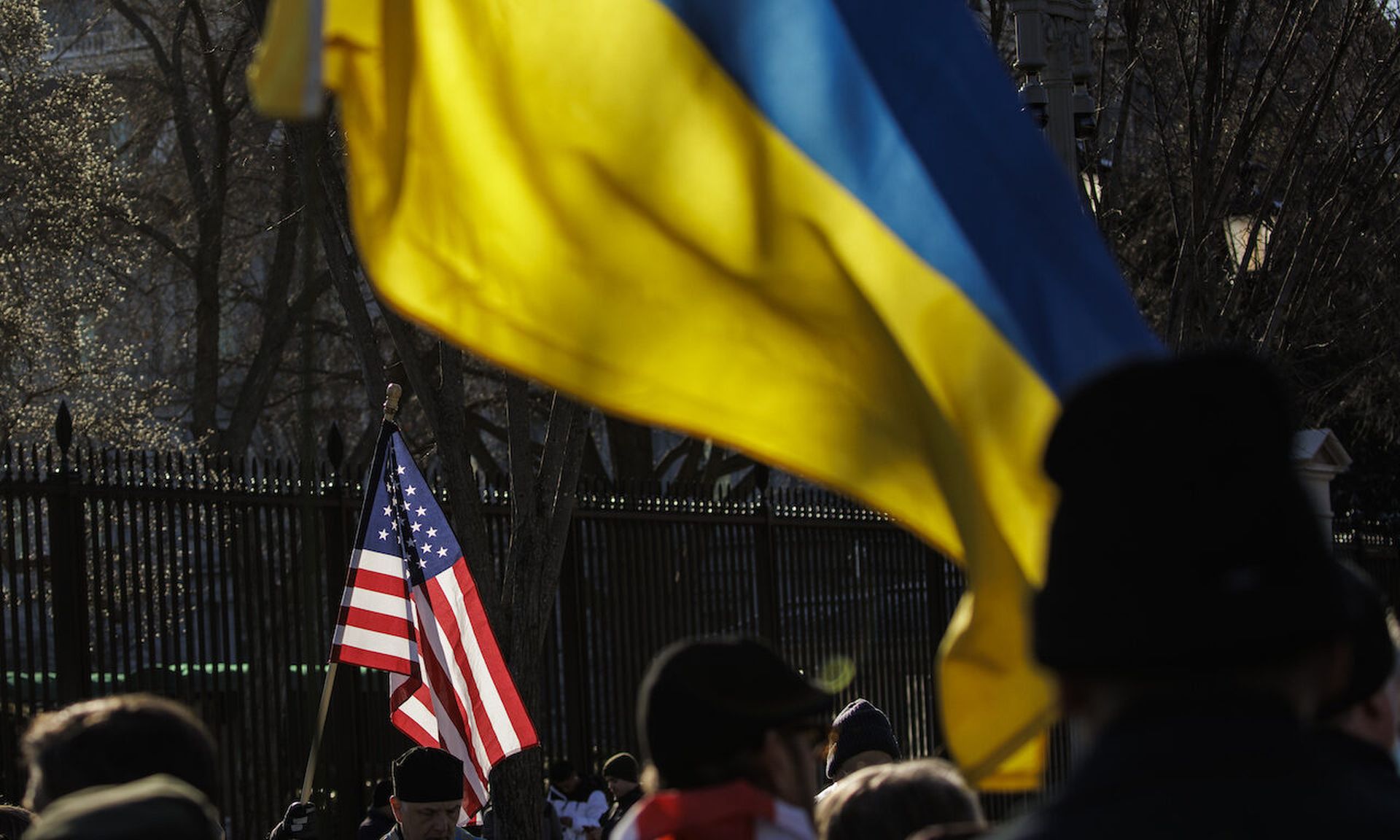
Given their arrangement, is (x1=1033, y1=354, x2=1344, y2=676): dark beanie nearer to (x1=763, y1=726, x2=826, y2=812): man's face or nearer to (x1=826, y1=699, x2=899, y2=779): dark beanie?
(x1=763, y1=726, x2=826, y2=812): man's face

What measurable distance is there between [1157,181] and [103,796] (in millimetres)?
15018

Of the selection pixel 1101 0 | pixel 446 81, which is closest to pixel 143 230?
pixel 1101 0

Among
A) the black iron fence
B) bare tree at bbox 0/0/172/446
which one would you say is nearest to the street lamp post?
the black iron fence

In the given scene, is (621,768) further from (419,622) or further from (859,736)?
(859,736)

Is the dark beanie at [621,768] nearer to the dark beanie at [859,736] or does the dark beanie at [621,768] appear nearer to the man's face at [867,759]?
the dark beanie at [859,736]

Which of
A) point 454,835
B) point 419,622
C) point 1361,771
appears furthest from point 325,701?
point 1361,771

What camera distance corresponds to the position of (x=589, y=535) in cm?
1227

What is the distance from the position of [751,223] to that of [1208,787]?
204cm

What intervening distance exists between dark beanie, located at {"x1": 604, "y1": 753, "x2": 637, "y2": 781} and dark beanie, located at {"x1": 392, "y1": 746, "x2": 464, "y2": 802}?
5136 mm

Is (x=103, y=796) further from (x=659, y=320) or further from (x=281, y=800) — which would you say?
(x=281, y=800)

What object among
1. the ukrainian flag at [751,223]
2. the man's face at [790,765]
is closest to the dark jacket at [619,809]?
the ukrainian flag at [751,223]

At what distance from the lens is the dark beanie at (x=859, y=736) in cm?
625

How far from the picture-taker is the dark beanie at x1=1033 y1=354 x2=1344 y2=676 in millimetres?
1671

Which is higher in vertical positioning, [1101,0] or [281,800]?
[1101,0]
